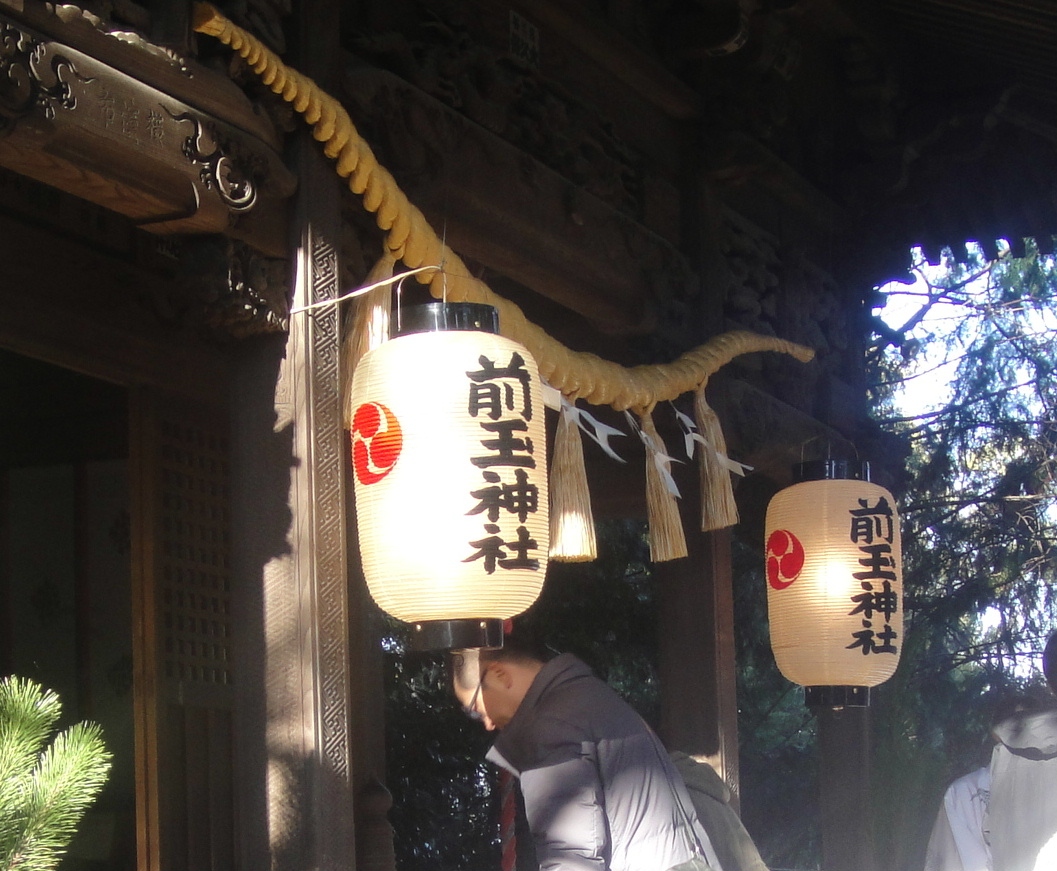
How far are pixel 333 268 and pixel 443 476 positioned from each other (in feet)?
1.83

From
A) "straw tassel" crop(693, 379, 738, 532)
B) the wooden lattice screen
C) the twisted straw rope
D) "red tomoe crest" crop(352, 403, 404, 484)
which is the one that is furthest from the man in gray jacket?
the wooden lattice screen

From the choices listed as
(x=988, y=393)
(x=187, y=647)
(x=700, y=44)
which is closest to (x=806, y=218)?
(x=700, y=44)

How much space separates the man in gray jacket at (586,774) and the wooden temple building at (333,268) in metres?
0.37

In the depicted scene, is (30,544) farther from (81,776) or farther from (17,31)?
(81,776)

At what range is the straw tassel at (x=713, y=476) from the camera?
4.82 m

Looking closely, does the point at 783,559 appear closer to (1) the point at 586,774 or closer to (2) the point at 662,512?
(2) the point at 662,512

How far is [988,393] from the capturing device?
9.45 meters

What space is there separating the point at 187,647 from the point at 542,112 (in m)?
2.15

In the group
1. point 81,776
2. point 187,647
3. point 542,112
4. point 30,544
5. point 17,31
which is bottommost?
point 81,776

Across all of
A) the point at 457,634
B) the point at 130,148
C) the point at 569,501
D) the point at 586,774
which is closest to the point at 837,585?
the point at 569,501

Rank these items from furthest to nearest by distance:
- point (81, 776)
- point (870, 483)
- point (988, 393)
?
1. point (988, 393)
2. point (870, 483)
3. point (81, 776)

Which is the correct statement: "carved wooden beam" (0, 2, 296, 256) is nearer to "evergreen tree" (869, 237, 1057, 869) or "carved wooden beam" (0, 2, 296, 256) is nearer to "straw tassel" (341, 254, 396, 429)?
"straw tassel" (341, 254, 396, 429)

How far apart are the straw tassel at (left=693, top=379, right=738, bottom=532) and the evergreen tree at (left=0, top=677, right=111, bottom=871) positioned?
3.22 meters

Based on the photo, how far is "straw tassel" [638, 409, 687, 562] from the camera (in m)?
4.41
